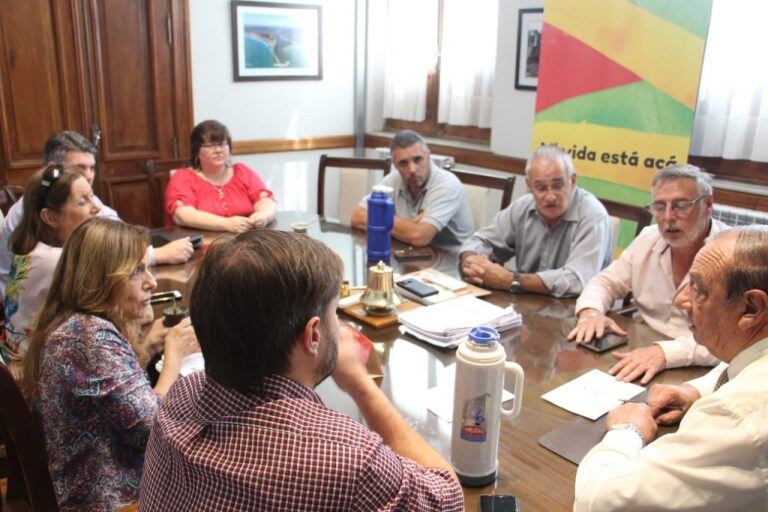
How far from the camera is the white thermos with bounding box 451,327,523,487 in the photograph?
108 cm

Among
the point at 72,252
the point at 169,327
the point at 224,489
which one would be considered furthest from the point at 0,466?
the point at 224,489

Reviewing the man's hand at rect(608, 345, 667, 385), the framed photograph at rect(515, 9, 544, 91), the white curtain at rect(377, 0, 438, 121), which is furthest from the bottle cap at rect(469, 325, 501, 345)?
the white curtain at rect(377, 0, 438, 121)

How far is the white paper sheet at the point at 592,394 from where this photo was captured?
136 cm

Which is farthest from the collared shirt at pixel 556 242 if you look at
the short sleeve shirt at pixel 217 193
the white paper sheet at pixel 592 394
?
the short sleeve shirt at pixel 217 193

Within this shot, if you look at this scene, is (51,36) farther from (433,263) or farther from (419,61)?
(433,263)

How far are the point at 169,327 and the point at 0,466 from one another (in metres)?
0.55

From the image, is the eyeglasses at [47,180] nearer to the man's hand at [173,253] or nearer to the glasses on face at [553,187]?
the man's hand at [173,253]

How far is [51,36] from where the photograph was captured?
143 inches

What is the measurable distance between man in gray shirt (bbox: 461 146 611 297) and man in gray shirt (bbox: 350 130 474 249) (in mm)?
316

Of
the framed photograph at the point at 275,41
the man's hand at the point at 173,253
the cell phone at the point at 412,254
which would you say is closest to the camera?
the man's hand at the point at 173,253

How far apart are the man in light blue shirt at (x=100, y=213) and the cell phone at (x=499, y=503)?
1.61 metres

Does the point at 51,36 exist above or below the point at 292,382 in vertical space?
above

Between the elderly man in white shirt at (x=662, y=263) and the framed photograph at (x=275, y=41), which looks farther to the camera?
the framed photograph at (x=275, y=41)

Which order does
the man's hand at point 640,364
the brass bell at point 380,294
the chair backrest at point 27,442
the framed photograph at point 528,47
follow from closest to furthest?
1. the chair backrest at point 27,442
2. the man's hand at point 640,364
3. the brass bell at point 380,294
4. the framed photograph at point 528,47
